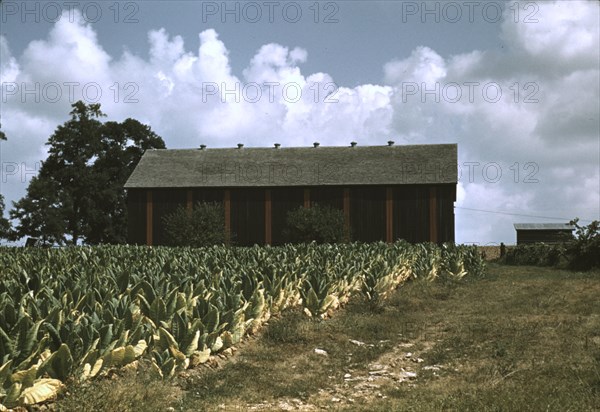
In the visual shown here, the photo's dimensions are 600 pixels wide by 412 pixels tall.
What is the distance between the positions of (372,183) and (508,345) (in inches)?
1334

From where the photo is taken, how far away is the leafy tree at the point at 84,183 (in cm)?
5116

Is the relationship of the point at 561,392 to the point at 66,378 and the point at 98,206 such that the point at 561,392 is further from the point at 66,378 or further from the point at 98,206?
the point at 98,206

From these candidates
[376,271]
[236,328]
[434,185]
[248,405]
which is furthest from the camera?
[434,185]

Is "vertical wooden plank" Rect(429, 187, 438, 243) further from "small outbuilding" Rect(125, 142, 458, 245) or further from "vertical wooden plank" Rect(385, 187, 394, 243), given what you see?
"vertical wooden plank" Rect(385, 187, 394, 243)

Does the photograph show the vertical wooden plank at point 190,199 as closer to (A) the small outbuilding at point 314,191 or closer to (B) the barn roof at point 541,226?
(A) the small outbuilding at point 314,191

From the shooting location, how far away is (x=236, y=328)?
9.93m

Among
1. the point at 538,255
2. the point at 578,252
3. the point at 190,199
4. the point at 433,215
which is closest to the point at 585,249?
the point at 578,252

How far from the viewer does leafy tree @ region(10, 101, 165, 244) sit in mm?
51156

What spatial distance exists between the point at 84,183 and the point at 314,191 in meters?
20.7

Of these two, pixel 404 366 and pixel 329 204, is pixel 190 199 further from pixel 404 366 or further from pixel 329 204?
pixel 404 366

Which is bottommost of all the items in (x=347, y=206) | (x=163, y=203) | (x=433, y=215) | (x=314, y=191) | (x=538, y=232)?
(x=538, y=232)

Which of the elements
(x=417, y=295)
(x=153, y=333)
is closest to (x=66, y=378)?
(x=153, y=333)

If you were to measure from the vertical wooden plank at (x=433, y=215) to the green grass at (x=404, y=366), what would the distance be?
26.9 m

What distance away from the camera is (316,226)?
40625 millimetres
